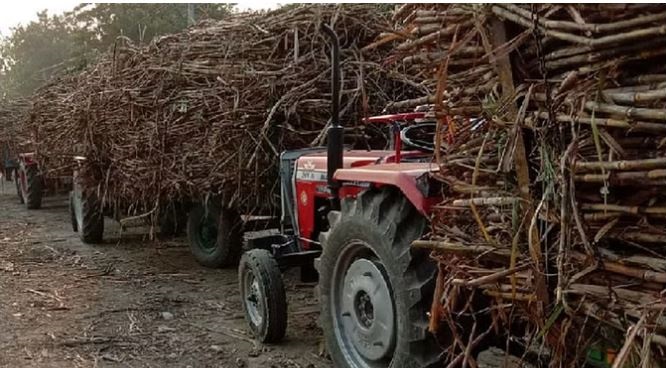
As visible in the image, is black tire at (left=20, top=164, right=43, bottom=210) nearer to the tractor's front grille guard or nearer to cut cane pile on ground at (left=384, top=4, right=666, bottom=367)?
the tractor's front grille guard

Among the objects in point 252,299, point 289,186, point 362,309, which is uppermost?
point 289,186

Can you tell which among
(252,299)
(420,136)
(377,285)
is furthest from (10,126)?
(377,285)

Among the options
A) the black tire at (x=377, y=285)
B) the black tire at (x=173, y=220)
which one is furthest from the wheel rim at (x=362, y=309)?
the black tire at (x=173, y=220)

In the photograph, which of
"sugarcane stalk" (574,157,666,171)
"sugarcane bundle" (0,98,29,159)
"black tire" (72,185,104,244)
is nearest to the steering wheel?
"sugarcane stalk" (574,157,666,171)

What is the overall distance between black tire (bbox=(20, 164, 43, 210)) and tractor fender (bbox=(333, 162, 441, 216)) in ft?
40.1

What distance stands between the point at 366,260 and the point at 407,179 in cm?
57

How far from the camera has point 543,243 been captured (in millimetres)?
2293

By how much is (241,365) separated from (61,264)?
4450mm

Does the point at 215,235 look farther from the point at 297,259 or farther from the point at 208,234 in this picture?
the point at 297,259

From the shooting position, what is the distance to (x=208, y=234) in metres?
7.93

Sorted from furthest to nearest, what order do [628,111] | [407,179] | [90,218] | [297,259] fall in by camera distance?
[90,218]
[297,259]
[407,179]
[628,111]

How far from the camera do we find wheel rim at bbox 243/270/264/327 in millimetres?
4789

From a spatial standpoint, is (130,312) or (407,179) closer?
(407,179)

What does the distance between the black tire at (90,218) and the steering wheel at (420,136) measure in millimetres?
6080
